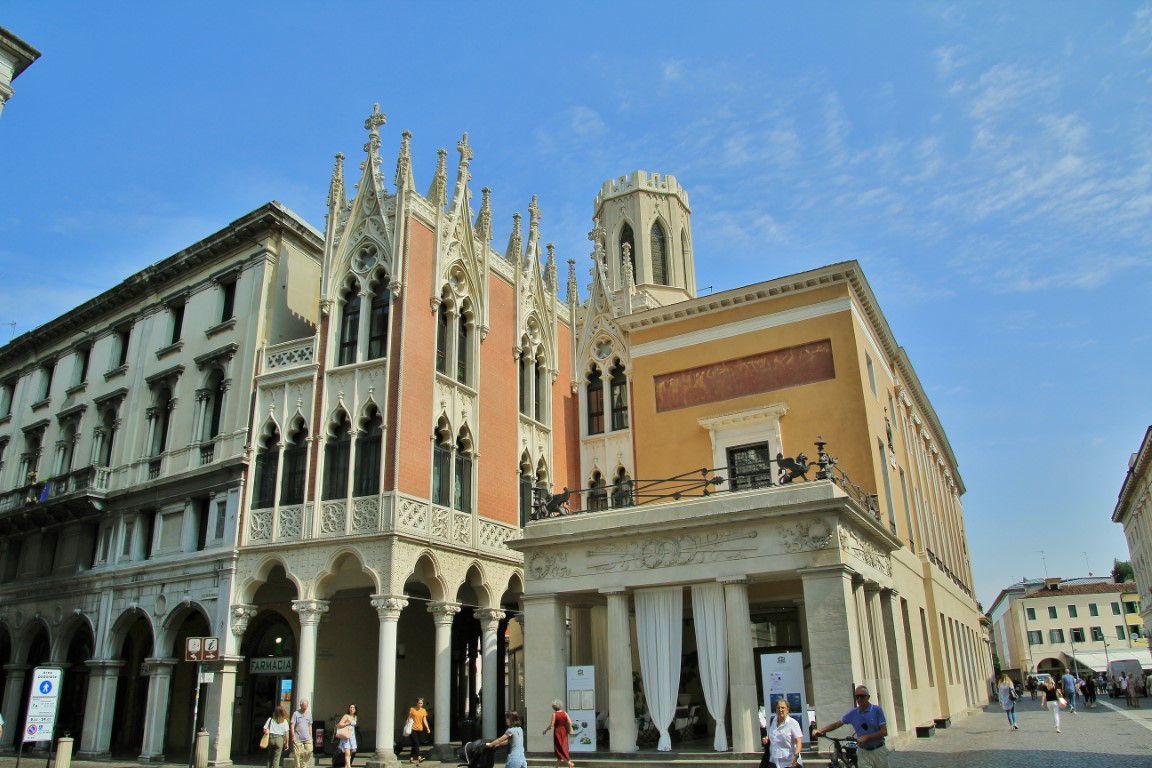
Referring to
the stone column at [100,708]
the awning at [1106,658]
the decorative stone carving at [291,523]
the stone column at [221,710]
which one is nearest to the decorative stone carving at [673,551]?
the decorative stone carving at [291,523]

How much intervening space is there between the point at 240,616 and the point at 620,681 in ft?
36.8

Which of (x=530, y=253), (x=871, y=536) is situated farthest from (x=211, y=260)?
(x=871, y=536)

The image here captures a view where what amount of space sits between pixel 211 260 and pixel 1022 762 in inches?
1041

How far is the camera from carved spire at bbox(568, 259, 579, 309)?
3250 centimetres

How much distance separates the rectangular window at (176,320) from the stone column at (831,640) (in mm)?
22546

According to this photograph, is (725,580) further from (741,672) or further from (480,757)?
(480,757)

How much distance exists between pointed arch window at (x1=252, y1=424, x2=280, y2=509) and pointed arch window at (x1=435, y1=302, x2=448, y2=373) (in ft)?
16.2

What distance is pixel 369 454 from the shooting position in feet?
75.8

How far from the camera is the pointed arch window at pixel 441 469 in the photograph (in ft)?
78.4

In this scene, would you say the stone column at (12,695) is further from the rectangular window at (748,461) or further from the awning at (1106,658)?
the awning at (1106,658)

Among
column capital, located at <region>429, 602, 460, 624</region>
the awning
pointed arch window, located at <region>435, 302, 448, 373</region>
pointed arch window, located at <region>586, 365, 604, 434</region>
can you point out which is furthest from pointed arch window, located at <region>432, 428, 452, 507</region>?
the awning

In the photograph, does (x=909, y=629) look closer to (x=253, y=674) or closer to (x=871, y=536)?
(x=871, y=536)

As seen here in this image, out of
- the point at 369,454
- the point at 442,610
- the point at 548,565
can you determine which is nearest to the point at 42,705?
the point at 369,454

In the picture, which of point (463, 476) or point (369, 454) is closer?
point (369, 454)
